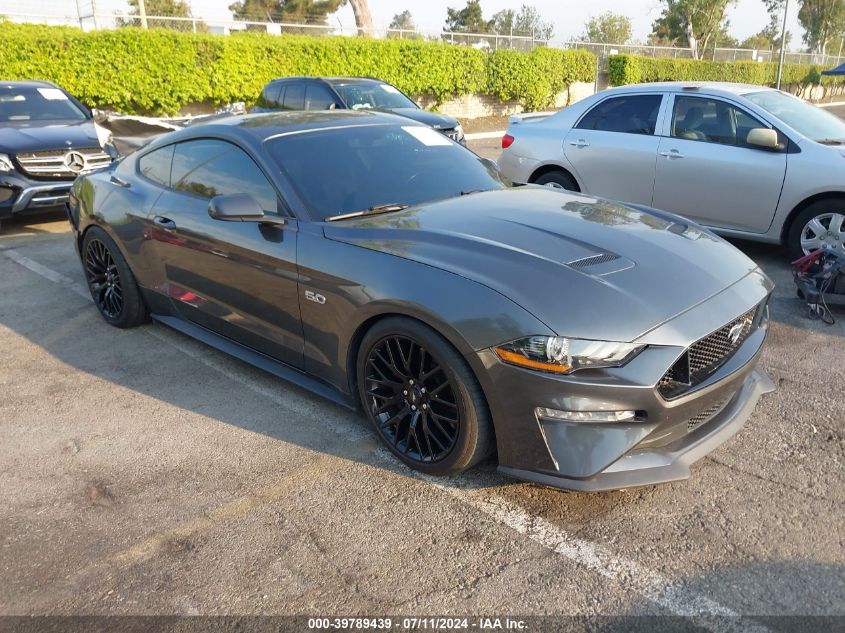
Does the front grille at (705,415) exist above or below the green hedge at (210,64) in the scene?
below

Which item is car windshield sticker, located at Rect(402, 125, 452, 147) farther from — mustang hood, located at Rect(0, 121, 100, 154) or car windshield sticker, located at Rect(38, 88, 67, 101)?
car windshield sticker, located at Rect(38, 88, 67, 101)

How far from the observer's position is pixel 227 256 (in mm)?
3922

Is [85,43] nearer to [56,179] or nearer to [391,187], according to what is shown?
[56,179]

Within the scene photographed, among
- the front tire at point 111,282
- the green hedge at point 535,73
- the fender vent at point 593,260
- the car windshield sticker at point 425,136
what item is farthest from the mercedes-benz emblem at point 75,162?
the green hedge at point 535,73

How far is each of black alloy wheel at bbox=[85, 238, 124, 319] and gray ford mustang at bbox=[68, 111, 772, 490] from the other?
487 mm

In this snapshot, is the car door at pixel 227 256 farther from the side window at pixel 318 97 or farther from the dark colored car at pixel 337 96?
the side window at pixel 318 97

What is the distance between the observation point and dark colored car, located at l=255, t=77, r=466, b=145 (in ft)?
39.9

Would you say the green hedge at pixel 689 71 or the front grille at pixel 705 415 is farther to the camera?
the green hedge at pixel 689 71

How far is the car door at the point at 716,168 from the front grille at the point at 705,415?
3740mm

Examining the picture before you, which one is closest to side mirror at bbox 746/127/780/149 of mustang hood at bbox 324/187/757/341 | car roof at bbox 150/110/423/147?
mustang hood at bbox 324/187/757/341

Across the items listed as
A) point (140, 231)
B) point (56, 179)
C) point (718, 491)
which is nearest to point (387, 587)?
point (718, 491)

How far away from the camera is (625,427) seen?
2.69 metres

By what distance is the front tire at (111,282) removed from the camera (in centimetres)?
494

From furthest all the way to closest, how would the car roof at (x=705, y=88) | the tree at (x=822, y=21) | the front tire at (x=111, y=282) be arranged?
1. the tree at (x=822, y=21)
2. the car roof at (x=705, y=88)
3. the front tire at (x=111, y=282)
